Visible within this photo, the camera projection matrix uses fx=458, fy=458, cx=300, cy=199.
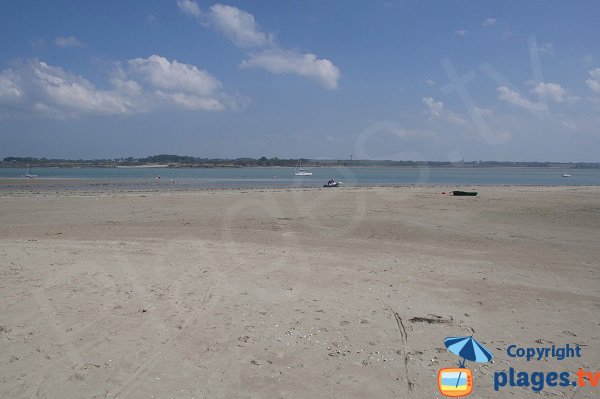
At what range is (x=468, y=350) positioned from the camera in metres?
5.92

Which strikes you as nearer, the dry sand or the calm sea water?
the dry sand

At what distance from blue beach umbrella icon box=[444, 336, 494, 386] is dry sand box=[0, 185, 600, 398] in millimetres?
132

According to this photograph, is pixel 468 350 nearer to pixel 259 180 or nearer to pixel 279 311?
pixel 279 311

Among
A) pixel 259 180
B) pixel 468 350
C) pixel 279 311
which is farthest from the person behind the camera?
pixel 259 180

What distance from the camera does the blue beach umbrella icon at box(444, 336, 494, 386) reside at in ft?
18.9

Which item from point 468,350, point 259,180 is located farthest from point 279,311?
point 259,180

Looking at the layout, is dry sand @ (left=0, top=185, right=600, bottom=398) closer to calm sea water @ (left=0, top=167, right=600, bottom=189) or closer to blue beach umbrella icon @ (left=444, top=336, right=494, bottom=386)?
blue beach umbrella icon @ (left=444, top=336, right=494, bottom=386)

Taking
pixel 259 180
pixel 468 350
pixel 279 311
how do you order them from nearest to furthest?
1. pixel 468 350
2. pixel 279 311
3. pixel 259 180

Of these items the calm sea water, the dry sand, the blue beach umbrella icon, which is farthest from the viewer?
the calm sea water

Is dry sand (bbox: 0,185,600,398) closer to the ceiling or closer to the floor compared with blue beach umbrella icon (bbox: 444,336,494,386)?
closer to the floor

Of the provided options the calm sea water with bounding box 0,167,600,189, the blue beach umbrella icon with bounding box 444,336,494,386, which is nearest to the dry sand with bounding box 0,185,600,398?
the blue beach umbrella icon with bounding box 444,336,494,386

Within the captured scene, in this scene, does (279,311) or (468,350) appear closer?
(468,350)

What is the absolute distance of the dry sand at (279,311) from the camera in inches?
209

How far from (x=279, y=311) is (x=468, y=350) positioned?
117 inches
